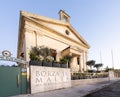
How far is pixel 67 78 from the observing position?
14.8 meters

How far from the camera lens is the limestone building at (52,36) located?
19.3m

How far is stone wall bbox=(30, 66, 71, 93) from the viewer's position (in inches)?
429

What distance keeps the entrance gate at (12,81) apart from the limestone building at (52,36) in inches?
314

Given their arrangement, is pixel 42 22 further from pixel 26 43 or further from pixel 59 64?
pixel 59 64

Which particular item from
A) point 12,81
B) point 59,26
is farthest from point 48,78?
point 59,26

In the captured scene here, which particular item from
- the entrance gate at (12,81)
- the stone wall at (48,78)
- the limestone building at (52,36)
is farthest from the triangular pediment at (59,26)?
the entrance gate at (12,81)

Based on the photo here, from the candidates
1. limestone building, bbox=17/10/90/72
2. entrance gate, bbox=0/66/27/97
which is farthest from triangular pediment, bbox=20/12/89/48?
entrance gate, bbox=0/66/27/97

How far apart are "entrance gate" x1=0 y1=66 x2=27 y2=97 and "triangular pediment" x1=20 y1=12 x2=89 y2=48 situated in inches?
430

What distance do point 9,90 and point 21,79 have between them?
3.93 feet

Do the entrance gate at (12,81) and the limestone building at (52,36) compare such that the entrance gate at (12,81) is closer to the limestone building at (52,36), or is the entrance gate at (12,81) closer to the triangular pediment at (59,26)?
the limestone building at (52,36)

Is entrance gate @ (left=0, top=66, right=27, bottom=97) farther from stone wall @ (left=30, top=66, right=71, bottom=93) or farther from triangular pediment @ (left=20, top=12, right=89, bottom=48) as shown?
triangular pediment @ (left=20, top=12, right=89, bottom=48)

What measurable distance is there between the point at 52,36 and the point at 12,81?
14.5m

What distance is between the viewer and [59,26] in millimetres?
26047

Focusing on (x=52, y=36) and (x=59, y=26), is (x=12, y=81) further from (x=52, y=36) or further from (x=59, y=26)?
(x=59, y=26)
